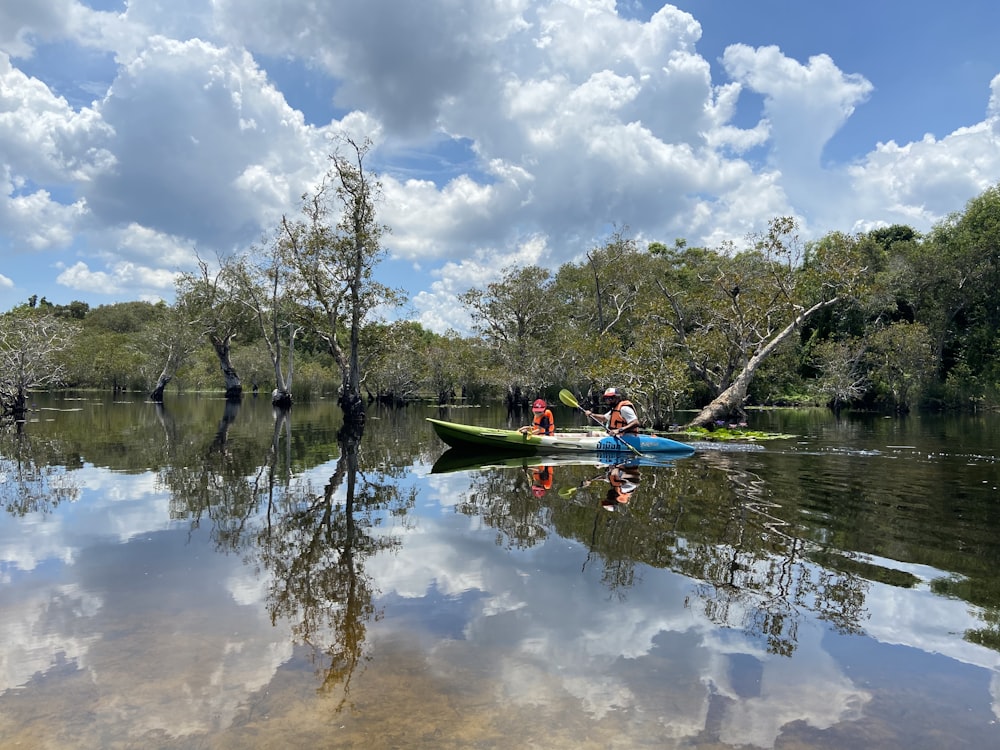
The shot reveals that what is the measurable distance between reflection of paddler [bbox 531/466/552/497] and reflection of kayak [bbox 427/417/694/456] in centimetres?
134

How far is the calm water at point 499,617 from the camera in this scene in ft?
12.4

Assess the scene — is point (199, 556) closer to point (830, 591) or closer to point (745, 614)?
point (745, 614)

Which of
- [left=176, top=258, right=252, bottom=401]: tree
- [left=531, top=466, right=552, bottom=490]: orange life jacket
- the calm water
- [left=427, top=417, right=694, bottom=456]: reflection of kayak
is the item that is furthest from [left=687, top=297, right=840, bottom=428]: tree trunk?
[left=176, top=258, right=252, bottom=401]: tree

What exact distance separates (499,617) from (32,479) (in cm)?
1118

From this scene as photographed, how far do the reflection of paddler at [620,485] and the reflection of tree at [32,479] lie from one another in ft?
28.6

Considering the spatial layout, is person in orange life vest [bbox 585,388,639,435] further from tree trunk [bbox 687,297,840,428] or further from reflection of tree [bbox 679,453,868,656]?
tree trunk [bbox 687,297,840,428]

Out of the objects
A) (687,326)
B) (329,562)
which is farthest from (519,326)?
(329,562)

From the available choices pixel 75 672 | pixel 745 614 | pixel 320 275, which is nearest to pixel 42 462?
pixel 75 672

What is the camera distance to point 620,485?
39.2ft

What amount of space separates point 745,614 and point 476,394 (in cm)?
5702

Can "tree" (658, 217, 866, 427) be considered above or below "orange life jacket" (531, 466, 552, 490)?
above

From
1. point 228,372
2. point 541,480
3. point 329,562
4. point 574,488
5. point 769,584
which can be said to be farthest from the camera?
point 228,372

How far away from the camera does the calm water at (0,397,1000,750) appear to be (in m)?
3.78

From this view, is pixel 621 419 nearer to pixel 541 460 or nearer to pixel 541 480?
pixel 541 460
